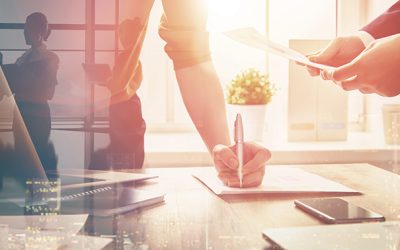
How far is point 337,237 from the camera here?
56 cm

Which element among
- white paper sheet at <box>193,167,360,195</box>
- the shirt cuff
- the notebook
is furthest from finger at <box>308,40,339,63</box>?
the notebook

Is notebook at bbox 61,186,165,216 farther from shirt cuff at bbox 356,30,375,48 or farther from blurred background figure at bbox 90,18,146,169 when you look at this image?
shirt cuff at bbox 356,30,375,48

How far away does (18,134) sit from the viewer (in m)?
0.84

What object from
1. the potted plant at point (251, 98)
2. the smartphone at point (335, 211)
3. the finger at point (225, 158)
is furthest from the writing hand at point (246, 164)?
the potted plant at point (251, 98)

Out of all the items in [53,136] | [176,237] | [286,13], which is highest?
[286,13]

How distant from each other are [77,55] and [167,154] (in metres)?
0.60

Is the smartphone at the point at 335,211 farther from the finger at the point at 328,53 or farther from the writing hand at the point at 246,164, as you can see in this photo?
the finger at the point at 328,53

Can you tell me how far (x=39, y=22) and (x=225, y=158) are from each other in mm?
378

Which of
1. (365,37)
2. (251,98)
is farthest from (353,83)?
(251,98)

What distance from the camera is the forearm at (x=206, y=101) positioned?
1.16 metres

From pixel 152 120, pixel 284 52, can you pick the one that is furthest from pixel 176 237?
pixel 152 120

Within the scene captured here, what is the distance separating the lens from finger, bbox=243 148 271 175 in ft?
2.75

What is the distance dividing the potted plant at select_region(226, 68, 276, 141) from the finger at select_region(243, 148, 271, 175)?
532 mm

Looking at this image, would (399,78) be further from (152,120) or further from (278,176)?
(152,120)
